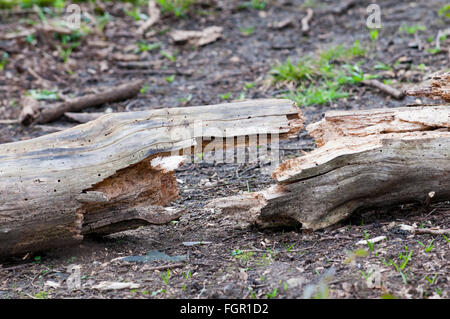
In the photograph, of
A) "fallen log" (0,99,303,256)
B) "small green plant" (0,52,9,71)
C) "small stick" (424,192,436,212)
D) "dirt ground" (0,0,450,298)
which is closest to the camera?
"dirt ground" (0,0,450,298)

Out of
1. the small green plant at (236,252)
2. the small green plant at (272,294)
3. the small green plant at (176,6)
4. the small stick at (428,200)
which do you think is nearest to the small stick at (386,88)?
the small stick at (428,200)

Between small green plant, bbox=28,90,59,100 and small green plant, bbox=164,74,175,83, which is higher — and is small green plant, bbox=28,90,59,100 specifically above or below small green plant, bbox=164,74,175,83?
below

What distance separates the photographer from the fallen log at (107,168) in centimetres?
330

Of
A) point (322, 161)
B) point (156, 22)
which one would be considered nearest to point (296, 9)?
point (156, 22)

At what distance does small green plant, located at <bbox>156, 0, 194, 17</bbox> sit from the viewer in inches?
334

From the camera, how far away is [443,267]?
3.01 m

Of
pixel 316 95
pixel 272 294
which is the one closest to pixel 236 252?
pixel 272 294

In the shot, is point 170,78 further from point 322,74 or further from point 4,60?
point 4,60

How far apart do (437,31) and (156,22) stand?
3883 mm

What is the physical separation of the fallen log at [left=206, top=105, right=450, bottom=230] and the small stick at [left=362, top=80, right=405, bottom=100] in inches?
80.7

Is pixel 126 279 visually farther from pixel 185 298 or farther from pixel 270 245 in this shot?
pixel 270 245

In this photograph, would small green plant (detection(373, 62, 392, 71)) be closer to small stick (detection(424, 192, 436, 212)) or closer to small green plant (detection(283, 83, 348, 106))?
small green plant (detection(283, 83, 348, 106))

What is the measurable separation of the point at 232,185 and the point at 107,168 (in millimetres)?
1461

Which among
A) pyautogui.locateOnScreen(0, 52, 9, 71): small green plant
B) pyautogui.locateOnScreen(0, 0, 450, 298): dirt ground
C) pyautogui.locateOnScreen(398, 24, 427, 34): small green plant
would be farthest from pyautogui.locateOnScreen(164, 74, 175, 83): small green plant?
pyautogui.locateOnScreen(398, 24, 427, 34): small green plant
